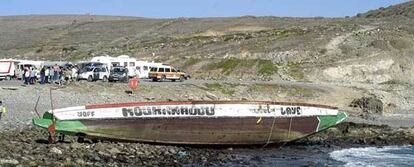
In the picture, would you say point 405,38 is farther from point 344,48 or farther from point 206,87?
point 206,87

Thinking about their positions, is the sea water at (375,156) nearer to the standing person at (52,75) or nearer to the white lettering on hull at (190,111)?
the white lettering on hull at (190,111)

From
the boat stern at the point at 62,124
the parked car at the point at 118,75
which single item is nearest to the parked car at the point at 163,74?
the parked car at the point at 118,75

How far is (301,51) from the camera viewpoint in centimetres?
8362

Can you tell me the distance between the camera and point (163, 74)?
207 ft

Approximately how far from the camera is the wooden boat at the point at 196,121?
1091 inches

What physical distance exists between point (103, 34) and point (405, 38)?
67.9 meters

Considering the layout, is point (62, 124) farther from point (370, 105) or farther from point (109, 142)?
point (370, 105)

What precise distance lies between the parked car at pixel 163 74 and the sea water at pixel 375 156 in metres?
31.7

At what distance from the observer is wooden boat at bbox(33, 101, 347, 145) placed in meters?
27.7

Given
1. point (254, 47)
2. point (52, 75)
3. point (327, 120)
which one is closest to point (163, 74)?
point (52, 75)

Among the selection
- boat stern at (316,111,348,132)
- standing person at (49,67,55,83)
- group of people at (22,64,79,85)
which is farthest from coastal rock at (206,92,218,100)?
boat stern at (316,111,348,132)

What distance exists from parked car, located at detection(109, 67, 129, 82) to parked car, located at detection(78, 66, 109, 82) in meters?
0.76

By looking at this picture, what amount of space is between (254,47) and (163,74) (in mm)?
28485

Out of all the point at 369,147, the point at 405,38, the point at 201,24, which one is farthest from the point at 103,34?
the point at 369,147
